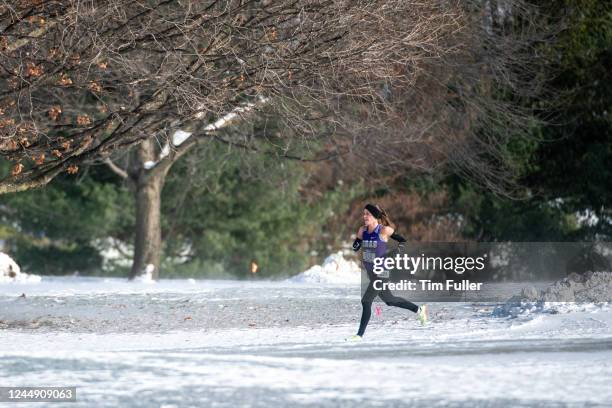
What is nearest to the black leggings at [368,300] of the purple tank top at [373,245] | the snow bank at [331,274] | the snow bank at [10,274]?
the purple tank top at [373,245]

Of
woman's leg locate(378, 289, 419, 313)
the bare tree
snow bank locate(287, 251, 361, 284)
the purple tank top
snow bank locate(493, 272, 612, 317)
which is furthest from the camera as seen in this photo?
snow bank locate(287, 251, 361, 284)

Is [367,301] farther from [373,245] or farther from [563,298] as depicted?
[563,298]

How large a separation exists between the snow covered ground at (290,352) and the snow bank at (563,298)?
0.94ft

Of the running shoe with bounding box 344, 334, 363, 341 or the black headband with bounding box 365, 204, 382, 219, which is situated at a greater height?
the black headband with bounding box 365, 204, 382, 219

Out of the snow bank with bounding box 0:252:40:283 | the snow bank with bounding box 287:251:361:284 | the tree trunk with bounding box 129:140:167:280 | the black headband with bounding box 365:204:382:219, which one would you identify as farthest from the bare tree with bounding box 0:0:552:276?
the snow bank with bounding box 287:251:361:284

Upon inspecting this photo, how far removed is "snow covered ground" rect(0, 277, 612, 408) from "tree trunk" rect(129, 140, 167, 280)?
659cm

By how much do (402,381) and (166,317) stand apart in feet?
28.5

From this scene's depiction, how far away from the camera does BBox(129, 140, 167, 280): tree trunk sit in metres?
29.2

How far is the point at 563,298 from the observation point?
1820cm

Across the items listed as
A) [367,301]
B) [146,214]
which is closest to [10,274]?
[146,214]

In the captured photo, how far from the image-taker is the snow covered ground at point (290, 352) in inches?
392

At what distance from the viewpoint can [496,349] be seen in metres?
13.2

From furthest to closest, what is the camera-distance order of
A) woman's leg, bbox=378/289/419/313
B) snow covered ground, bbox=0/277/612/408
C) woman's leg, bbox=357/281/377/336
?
woman's leg, bbox=378/289/419/313, woman's leg, bbox=357/281/377/336, snow covered ground, bbox=0/277/612/408

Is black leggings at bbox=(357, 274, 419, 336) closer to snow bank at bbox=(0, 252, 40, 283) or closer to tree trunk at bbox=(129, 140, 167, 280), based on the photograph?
snow bank at bbox=(0, 252, 40, 283)
